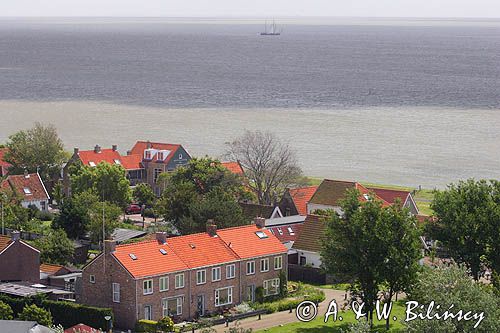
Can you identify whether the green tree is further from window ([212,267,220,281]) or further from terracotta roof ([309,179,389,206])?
terracotta roof ([309,179,389,206])

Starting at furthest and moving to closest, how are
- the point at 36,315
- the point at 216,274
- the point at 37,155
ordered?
1. the point at 37,155
2. the point at 216,274
3. the point at 36,315

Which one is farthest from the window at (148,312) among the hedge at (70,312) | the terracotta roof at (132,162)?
the terracotta roof at (132,162)

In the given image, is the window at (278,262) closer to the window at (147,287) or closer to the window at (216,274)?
the window at (216,274)

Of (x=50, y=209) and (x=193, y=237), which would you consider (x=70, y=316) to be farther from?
(x=50, y=209)

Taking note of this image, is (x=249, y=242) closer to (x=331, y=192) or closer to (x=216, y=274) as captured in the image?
(x=216, y=274)

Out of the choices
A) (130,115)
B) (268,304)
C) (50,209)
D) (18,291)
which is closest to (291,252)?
(268,304)

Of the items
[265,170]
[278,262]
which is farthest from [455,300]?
[265,170]
